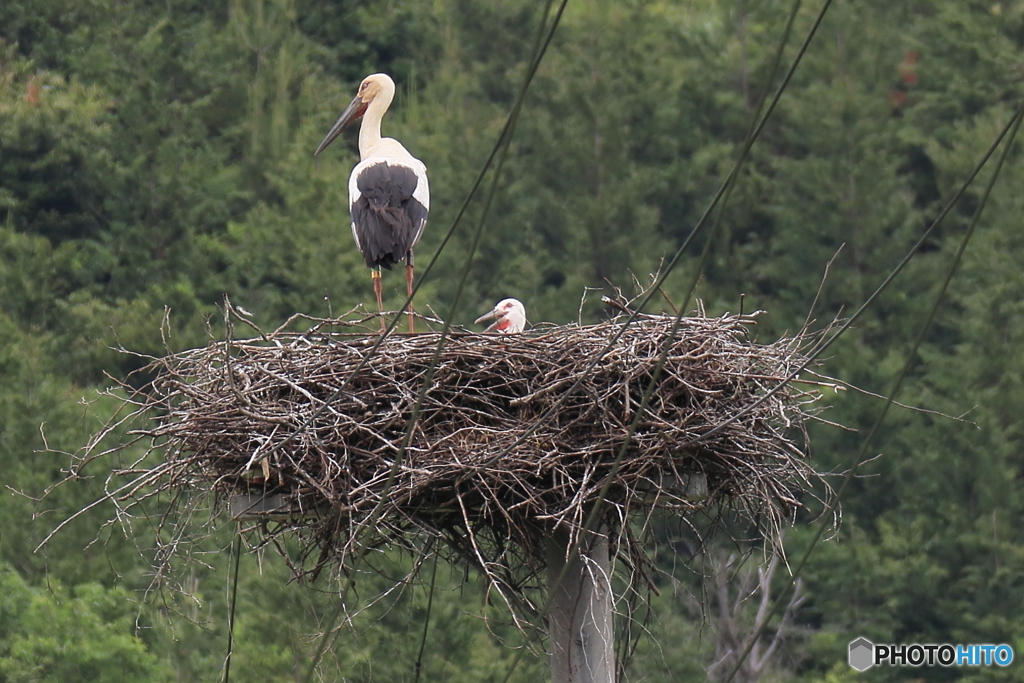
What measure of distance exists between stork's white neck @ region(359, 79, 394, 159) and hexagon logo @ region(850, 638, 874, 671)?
12009mm

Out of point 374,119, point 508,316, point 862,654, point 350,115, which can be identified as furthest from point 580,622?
point 862,654

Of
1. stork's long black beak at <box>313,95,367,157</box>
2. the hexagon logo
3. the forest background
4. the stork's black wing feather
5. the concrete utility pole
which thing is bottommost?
the hexagon logo

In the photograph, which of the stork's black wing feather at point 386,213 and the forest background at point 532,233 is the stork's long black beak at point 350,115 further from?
the forest background at point 532,233

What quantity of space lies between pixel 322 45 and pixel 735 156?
800 cm

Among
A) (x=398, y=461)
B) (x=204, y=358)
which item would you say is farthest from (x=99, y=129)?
(x=398, y=461)

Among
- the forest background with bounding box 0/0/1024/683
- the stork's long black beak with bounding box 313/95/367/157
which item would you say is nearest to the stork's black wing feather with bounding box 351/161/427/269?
the stork's long black beak with bounding box 313/95/367/157

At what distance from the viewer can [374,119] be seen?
30.0 feet

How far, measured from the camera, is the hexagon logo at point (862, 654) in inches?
763

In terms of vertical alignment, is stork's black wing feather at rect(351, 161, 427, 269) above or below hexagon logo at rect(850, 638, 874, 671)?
above

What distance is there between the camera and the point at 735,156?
86.4 feet

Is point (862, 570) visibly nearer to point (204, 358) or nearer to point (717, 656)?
point (717, 656)

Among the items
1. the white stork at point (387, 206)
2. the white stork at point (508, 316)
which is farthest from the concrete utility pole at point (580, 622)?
the white stork at point (387, 206)

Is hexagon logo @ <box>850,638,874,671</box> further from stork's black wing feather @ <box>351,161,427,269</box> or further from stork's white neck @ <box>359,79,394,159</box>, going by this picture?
stork's black wing feather @ <box>351,161,427,269</box>

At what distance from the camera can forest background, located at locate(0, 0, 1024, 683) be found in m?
18.7
